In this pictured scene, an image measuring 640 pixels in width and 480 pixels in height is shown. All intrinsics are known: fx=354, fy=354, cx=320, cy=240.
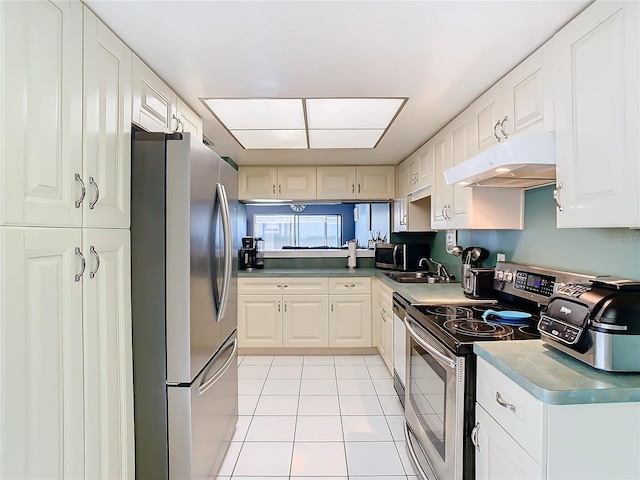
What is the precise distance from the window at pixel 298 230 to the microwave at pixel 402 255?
0.82m

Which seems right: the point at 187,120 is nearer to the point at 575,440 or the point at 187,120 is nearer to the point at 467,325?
the point at 467,325

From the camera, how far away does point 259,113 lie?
2303mm

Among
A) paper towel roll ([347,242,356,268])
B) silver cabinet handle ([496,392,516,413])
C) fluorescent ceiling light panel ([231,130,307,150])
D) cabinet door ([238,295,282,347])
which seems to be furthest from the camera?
paper towel roll ([347,242,356,268])

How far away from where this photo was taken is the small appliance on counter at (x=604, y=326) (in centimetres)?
105

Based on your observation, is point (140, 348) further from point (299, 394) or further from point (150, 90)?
point (299, 394)

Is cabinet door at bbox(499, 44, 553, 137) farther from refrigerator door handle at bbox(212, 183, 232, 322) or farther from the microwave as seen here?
the microwave

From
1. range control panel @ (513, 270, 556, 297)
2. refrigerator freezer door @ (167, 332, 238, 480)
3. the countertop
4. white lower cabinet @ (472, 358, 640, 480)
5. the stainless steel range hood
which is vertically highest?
the stainless steel range hood

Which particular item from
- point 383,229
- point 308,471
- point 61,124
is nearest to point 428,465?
point 308,471

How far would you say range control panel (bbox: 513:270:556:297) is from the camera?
175 centimetres

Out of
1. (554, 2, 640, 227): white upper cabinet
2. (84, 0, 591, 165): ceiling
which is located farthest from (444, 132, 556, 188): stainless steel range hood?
(84, 0, 591, 165): ceiling

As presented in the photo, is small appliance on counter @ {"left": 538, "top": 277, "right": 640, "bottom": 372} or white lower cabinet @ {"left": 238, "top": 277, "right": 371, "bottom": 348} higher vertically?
small appliance on counter @ {"left": 538, "top": 277, "right": 640, "bottom": 372}

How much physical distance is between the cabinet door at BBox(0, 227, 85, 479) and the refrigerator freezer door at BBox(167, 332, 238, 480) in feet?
1.27

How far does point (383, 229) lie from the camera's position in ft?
14.4

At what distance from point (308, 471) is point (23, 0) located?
7.41 feet
